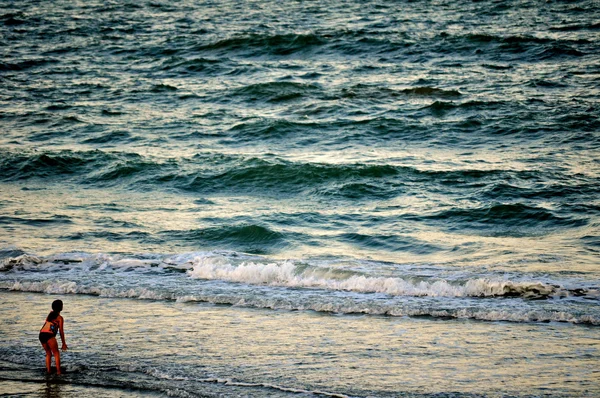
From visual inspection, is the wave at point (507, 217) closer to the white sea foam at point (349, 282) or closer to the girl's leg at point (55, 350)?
the white sea foam at point (349, 282)

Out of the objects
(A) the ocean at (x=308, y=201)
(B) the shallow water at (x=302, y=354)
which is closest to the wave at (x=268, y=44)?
(A) the ocean at (x=308, y=201)

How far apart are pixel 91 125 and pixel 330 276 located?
12.6m

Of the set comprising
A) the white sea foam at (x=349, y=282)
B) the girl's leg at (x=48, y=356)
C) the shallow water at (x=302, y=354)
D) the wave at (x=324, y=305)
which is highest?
the girl's leg at (x=48, y=356)

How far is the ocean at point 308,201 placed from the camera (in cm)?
854

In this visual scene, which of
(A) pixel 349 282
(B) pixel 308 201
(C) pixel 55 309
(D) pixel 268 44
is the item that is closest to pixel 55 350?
(C) pixel 55 309

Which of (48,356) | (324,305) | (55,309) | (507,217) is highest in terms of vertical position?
(55,309)

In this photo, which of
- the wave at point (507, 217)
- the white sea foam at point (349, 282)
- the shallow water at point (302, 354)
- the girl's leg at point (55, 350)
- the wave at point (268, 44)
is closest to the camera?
the shallow water at point (302, 354)

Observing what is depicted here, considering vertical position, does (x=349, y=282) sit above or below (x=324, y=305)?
below

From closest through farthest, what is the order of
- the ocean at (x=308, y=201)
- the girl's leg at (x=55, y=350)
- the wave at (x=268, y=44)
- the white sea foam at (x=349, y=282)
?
the girl's leg at (x=55, y=350) → the ocean at (x=308, y=201) → the white sea foam at (x=349, y=282) → the wave at (x=268, y=44)

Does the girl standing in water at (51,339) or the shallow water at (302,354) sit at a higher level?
the girl standing in water at (51,339)

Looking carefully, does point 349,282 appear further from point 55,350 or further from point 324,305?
point 55,350

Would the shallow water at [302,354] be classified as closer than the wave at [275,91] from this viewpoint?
Yes

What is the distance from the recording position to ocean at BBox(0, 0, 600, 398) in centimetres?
854

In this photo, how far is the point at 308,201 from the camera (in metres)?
16.5
